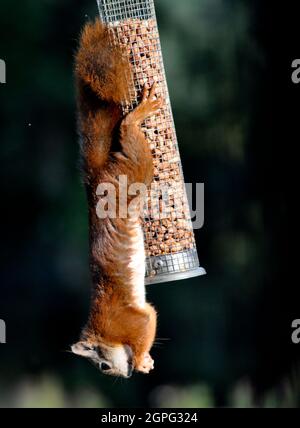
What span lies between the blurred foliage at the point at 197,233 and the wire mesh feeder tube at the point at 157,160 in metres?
2.04

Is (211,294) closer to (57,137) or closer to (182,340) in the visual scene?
(182,340)

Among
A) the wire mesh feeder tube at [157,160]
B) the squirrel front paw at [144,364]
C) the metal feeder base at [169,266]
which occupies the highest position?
the wire mesh feeder tube at [157,160]

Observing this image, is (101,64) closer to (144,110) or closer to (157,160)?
(144,110)

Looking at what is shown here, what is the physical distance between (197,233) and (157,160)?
217 cm

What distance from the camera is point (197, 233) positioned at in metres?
5.34

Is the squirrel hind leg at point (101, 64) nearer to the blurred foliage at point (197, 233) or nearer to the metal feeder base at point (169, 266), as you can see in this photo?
the metal feeder base at point (169, 266)

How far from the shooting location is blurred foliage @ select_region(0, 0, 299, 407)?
17.3ft

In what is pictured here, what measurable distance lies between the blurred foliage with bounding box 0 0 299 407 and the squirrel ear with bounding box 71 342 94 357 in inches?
84.4

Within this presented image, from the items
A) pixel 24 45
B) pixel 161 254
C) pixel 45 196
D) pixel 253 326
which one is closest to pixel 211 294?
pixel 253 326

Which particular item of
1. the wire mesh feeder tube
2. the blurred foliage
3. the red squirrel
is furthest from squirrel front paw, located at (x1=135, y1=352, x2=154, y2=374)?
the blurred foliage

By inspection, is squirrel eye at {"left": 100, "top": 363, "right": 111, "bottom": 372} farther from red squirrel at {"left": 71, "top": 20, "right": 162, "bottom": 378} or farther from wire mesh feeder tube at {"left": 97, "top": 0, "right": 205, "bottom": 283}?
wire mesh feeder tube at {"left": 97, "top": 0, "right": 205, "bottom": 283}

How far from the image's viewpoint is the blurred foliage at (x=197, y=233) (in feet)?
17.3

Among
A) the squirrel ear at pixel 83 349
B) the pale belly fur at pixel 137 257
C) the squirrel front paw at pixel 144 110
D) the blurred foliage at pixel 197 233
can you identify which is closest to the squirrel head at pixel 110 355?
the squirrel ear at pixel 83 349
